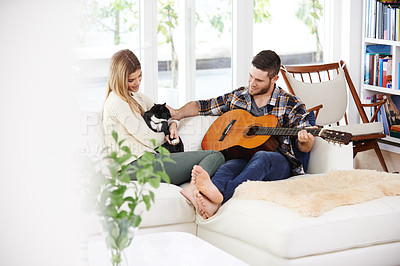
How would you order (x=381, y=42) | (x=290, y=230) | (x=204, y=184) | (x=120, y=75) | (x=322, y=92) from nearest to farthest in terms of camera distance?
(x=290, y=230)
(x=204, y=184)
(x=120, y=75)
(x=322, y=92)
(x=381, y=42)

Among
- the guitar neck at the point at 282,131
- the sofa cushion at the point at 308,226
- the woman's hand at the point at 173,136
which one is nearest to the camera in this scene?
the sofa cushion at the point at 308,226

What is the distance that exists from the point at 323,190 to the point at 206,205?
53cm

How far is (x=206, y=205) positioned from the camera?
2.41 m

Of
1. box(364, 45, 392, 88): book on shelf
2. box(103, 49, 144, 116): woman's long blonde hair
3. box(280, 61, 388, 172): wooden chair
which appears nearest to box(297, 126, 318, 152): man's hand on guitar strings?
box(103, 49, 144, 116): woman's long blonde hair

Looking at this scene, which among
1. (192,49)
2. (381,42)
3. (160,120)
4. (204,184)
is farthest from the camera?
(381,42)

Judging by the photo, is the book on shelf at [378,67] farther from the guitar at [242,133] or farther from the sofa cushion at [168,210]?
the sofa cushion at [168,210]

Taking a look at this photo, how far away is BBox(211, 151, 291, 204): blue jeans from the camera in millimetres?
2545

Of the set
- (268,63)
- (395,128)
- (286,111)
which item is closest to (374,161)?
(395,128)

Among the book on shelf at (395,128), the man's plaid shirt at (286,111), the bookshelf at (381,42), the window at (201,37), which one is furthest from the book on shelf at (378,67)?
the man's plaid shirt at (286,111)

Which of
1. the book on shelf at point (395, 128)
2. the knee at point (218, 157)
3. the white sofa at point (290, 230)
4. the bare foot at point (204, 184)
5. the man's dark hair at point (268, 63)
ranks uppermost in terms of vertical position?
the man's dark hair at point (268, 63)

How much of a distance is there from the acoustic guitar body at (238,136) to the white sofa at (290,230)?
47 cm

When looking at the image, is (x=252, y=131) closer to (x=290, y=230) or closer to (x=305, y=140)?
(x=305, y=140)

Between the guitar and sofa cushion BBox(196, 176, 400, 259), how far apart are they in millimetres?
519

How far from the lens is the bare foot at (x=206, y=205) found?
2.39 metres
